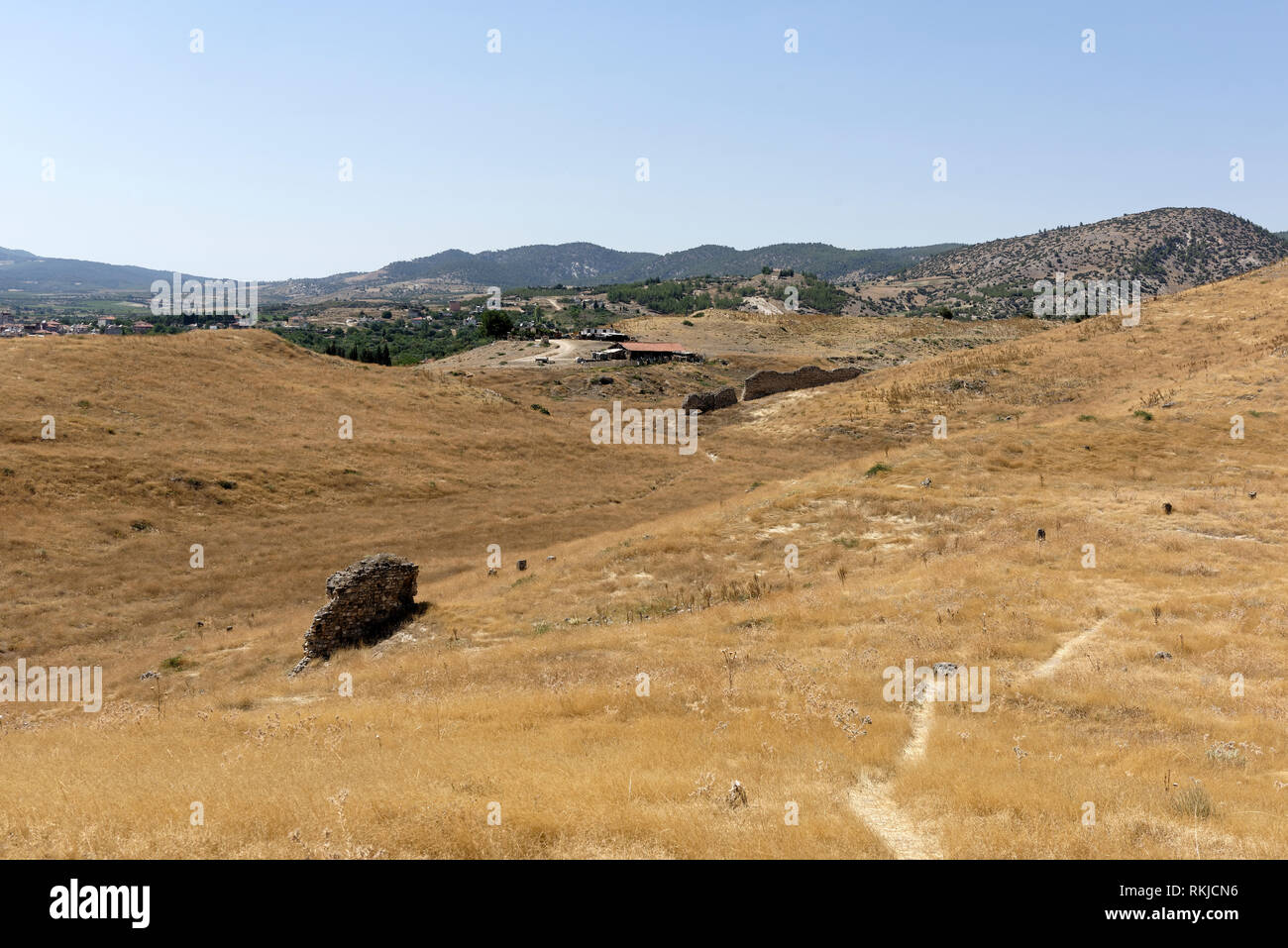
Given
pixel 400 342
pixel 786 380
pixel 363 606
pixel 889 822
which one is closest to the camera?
pixel 889 822

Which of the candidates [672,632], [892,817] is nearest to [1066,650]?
[892,817]

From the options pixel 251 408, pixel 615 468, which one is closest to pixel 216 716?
pixel 615 468

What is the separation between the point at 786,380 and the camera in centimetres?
6631

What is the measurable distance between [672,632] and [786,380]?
52.5 metres

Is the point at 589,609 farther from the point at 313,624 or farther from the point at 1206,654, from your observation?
the point at 1206,654

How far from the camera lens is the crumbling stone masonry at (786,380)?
2586 inches

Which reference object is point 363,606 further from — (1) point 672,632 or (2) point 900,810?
(2) point 900,810

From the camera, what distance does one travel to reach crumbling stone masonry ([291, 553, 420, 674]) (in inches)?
772

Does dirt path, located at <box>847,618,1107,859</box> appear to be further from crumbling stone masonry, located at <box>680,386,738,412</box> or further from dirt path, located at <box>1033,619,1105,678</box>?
crumbling stone masonry, located at <box>680,386,738,412</box>

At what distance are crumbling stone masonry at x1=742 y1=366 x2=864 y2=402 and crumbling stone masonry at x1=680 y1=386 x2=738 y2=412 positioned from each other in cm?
172

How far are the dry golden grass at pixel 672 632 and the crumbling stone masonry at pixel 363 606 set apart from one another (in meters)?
1.13

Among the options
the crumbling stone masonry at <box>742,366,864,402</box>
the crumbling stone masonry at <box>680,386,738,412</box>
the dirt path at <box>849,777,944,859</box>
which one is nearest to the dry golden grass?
the dirt path at <box>849,777,944,859</box>

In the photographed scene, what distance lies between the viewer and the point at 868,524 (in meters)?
24.5
